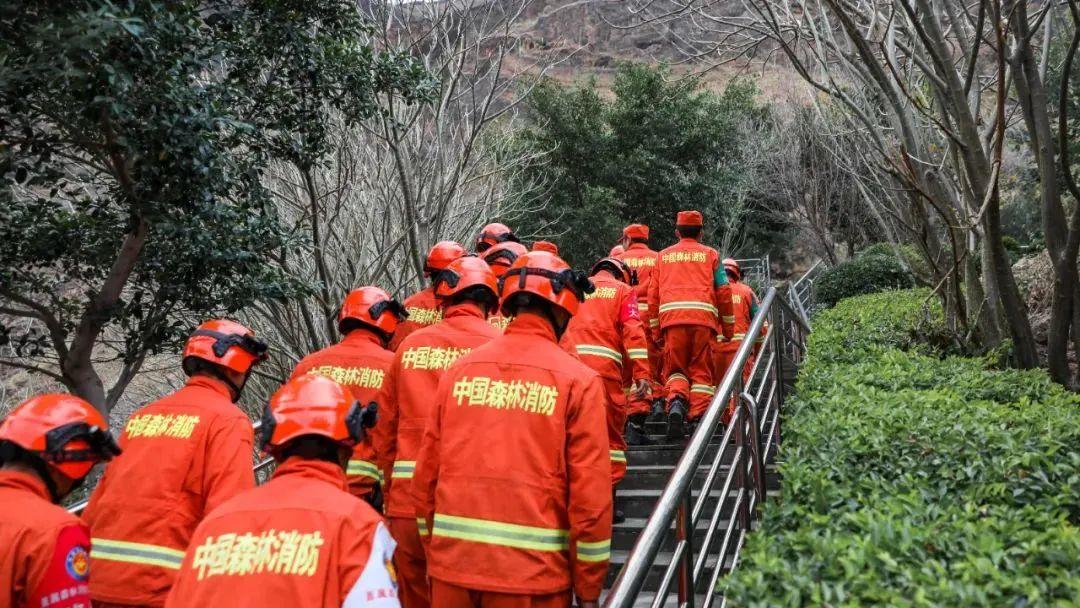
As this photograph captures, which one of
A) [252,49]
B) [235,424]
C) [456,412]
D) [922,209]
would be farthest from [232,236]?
[922,209]

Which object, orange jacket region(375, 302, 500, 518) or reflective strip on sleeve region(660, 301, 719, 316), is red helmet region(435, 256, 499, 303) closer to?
orange jacket region(375, 302, 500, 518)

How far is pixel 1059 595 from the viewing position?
2295 millimetres

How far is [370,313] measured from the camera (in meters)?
4.98

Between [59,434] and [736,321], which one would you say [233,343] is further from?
[736,321]

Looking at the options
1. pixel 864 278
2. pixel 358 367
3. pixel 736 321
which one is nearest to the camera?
pixel 358 367

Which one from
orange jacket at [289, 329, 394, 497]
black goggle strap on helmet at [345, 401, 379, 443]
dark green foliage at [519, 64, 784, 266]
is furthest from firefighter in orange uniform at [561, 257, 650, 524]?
dark green foliage at [519, 64, 784, 266]

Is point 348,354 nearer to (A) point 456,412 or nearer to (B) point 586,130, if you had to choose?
(A) point 456,412

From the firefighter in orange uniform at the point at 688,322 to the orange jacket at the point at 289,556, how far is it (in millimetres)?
4987

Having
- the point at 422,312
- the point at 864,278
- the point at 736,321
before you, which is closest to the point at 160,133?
the point at 422,312

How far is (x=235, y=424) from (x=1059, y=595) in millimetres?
2976

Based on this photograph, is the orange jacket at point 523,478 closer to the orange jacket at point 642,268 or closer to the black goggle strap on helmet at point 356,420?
the black goggle strap on helmet at point 356,420

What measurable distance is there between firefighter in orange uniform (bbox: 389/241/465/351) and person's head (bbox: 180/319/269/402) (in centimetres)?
191

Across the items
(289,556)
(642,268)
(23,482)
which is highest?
(642,268)

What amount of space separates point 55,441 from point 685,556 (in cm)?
226
